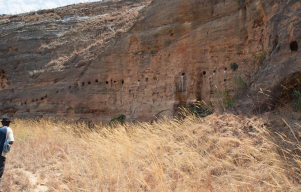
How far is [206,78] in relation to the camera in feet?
35.1

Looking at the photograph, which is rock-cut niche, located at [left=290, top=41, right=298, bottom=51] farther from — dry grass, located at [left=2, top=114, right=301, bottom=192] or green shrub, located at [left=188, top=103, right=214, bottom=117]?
green shrub, located at [left=188, top=103, right=214, bottom=117]

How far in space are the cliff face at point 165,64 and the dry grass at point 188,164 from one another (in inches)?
60.4

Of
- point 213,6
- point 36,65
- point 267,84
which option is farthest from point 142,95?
point 36,65

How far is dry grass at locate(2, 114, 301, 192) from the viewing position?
3498 mm

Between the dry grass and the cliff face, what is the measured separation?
60.4 inches

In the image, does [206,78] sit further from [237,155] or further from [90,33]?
[90,33]

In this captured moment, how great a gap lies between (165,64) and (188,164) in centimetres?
853

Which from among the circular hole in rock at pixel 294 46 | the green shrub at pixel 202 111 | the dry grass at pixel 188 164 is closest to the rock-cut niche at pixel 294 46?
the circular hole in rock at pixel 294 46

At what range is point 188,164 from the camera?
13.8ft

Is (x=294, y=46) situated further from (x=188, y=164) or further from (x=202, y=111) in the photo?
(x=188, y=164)

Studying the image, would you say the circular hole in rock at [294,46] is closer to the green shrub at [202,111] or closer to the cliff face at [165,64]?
the cliff face at [165,64]

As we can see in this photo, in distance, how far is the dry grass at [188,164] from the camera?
350 cm

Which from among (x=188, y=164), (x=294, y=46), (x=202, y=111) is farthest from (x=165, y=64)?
(x=188, y=164)

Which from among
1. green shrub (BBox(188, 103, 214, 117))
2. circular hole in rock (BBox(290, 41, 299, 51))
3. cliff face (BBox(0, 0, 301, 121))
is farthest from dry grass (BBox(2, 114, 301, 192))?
circular hole in rock (BBox(290, 41, 299, 51))
